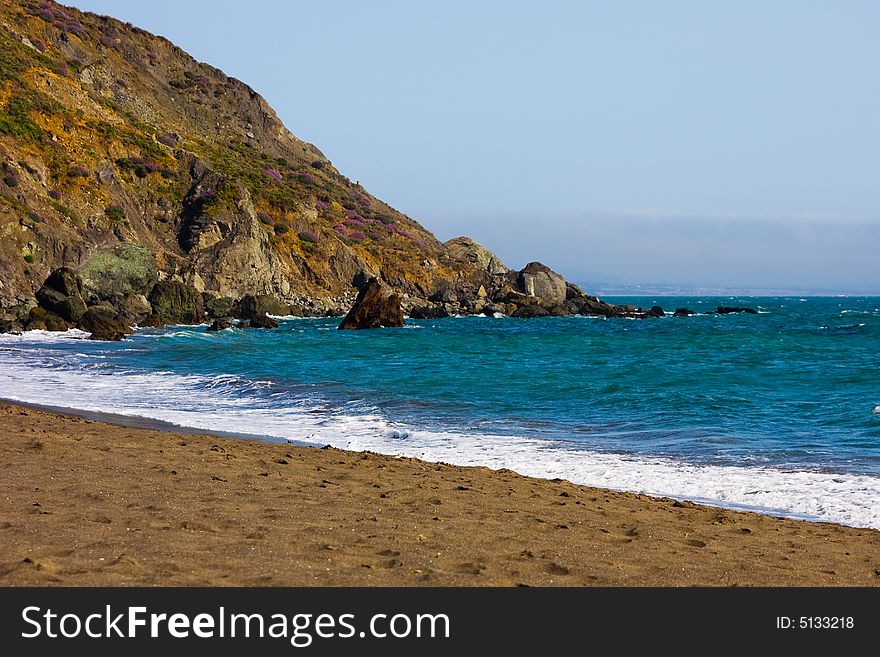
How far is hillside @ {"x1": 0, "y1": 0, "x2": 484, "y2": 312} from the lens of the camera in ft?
186

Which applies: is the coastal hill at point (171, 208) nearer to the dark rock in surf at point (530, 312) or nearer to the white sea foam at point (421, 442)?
the dark rock in surf at point (530, 312)

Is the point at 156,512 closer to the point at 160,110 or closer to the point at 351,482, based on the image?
the point at 351,482

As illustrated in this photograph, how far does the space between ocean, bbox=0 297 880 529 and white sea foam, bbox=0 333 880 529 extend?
47 mm

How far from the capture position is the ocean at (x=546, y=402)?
12.6 m

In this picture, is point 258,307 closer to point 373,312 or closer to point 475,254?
point 373,312

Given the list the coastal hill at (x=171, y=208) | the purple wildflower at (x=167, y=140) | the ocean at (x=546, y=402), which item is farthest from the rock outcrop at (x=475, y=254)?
the ocean at (x=546, y=402)

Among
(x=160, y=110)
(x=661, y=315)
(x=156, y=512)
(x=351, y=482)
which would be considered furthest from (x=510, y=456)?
Result: (x=160, y=110)

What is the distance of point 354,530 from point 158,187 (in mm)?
68096

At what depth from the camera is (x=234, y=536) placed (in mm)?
6922

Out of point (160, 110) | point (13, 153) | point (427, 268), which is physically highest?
point (160, 110)

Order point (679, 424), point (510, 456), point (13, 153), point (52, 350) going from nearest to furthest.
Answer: point (510, 456) → point (679, 424) → point (52, 350) → point (13, 153)

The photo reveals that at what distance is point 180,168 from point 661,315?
4661 centimetres

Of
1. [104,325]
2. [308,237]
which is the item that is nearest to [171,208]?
[308,237]
